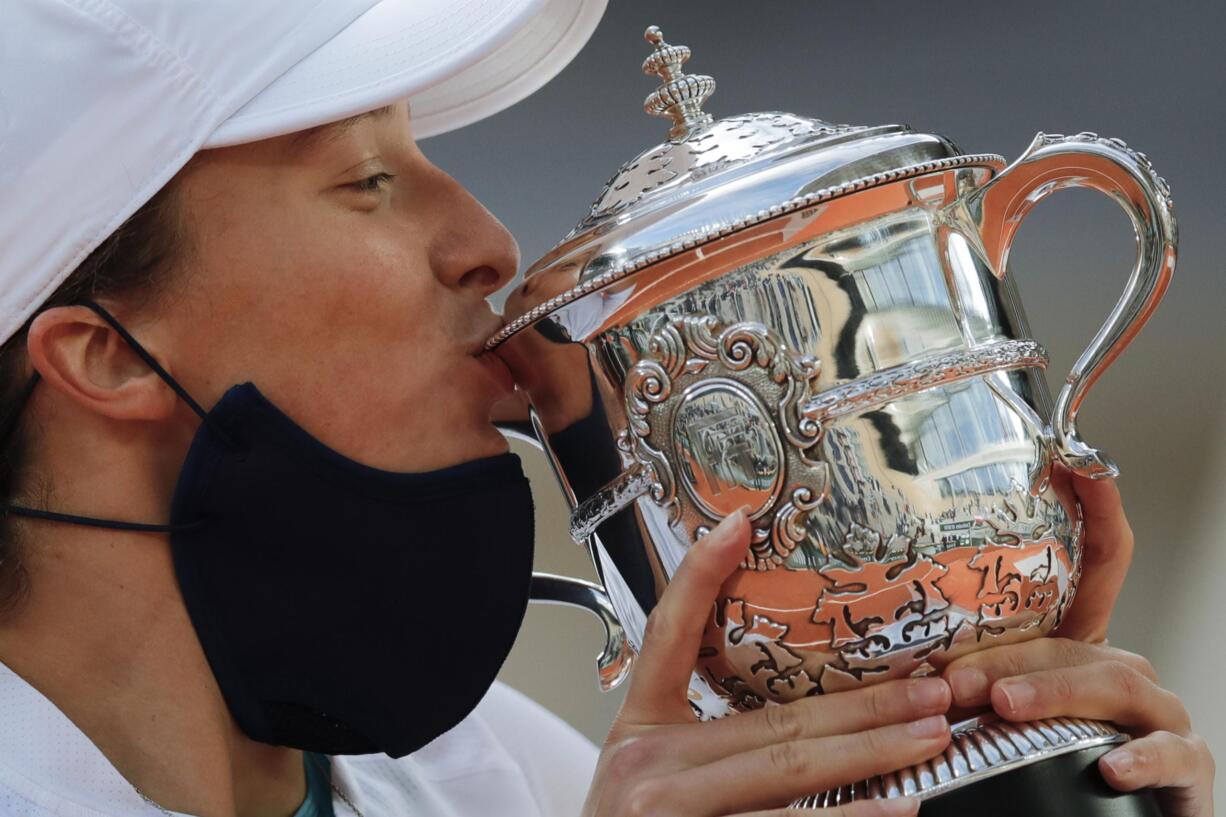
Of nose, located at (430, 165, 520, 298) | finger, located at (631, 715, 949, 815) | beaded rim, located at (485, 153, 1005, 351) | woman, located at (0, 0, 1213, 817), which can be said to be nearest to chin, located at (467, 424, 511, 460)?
woman, located at (0, 0, 1213, 817)

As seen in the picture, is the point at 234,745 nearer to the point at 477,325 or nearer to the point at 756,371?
the point at 477,325

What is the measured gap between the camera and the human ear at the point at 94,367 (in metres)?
1.01

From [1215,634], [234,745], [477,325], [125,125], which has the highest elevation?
[125,125]

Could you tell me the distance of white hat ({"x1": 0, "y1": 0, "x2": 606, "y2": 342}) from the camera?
956mm

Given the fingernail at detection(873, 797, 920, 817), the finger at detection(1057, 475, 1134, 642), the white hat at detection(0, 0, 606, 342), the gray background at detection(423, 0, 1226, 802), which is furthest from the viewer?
the gray background at detection(423, 0, 1226, 802)

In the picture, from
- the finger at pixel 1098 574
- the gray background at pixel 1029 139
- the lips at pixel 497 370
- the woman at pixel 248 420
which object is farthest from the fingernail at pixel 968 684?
the gray background at pixel 1029 139

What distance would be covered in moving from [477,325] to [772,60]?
2.44 metres

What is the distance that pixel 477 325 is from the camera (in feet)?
3.50

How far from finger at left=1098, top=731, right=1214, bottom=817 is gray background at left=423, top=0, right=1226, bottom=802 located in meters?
2.18

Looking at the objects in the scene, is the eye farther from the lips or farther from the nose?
the lips

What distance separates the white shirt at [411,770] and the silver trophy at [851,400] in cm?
46

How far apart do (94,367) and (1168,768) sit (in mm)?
827

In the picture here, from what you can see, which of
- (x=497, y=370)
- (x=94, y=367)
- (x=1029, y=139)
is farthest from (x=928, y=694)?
(x=1029, y=139)

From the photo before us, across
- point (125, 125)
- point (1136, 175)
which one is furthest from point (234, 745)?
point (1136, 175)
